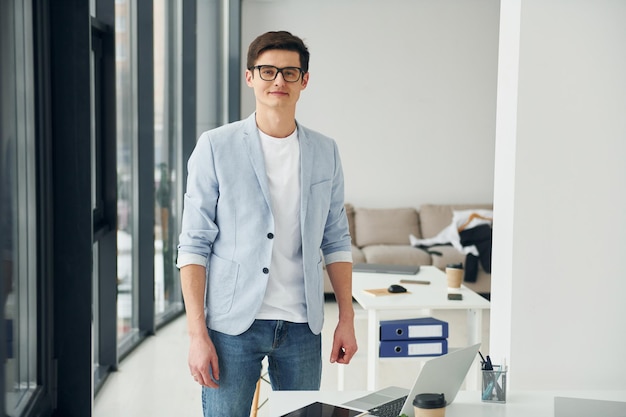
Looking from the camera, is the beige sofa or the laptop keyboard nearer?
the laptop keyboard

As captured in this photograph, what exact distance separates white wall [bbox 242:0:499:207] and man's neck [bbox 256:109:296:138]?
5529 millimetres

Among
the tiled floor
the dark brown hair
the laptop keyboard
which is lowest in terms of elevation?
the tiled floor

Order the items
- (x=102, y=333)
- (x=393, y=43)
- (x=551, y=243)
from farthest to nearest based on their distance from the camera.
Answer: (x=393, y=43)
(x=102, y=333)
(x=551, y=243)

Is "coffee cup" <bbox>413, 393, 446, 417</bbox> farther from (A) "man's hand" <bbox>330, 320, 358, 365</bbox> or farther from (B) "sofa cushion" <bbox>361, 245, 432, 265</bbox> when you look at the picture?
(B) "sofa cushion" <bbox>361, 245, 432, 265</bbox>

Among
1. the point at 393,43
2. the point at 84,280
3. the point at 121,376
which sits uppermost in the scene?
the point at 393,43

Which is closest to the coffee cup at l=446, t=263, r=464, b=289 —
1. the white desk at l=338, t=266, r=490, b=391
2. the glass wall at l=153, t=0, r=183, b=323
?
the white desk at l=338, t=266, r=490, b=391

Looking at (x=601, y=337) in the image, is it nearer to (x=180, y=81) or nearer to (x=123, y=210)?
(x=123, y=210)

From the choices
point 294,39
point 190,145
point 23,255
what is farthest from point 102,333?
point 294,39

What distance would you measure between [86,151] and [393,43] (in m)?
4.92

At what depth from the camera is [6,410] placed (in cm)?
273

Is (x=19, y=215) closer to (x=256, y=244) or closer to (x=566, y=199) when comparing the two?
(x=256, y=244)

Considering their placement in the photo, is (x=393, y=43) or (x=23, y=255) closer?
(x=23, y=255)

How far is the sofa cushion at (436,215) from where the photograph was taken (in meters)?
7.30

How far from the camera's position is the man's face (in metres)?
1.91
